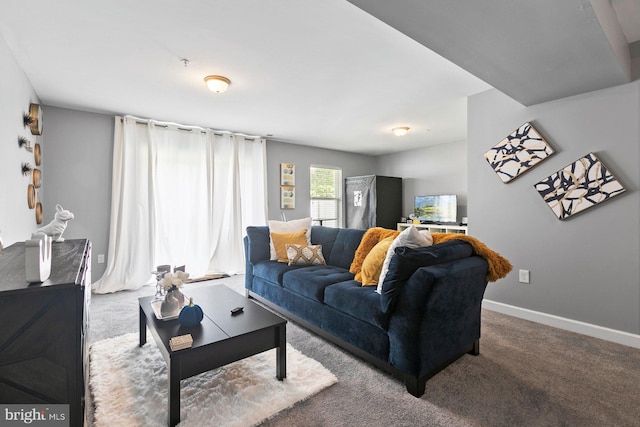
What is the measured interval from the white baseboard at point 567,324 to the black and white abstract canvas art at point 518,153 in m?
1.34

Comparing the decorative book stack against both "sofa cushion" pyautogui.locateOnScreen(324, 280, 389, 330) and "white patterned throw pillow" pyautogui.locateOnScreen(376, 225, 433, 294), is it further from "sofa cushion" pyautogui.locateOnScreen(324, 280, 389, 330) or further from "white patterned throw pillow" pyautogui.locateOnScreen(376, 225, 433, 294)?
"white patterned throw pillow" pyautogui.locateOnScreen(376, 225, 433, 294)

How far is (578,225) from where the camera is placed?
2.68 meters

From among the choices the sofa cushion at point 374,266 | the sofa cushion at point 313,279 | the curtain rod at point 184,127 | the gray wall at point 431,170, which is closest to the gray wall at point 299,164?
the curtain rod at point 184,127

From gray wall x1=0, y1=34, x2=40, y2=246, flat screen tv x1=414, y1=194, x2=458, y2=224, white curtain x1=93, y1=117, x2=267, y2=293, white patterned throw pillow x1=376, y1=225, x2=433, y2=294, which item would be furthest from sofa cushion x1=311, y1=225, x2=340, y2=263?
flat screen tv x1=414, y1=194, x2=458, y2=224

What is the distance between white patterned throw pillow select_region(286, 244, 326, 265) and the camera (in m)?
3.18

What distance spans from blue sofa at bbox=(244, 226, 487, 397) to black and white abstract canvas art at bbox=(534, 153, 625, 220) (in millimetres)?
1324

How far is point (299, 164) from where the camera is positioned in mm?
5918

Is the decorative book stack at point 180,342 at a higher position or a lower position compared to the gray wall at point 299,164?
lower

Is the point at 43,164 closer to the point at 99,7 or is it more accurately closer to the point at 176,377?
the point at 99,7

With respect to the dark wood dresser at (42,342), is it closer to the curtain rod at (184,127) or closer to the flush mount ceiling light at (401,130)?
the curtain rod at (184,127)

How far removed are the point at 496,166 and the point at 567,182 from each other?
62 centimetres

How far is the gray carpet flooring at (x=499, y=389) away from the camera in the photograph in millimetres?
1564

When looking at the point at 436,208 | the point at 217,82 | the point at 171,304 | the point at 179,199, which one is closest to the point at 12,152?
the point at 217,82

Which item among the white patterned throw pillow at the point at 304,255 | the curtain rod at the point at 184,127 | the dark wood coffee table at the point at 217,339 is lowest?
the dark wood coffee table at the point at 217,339
